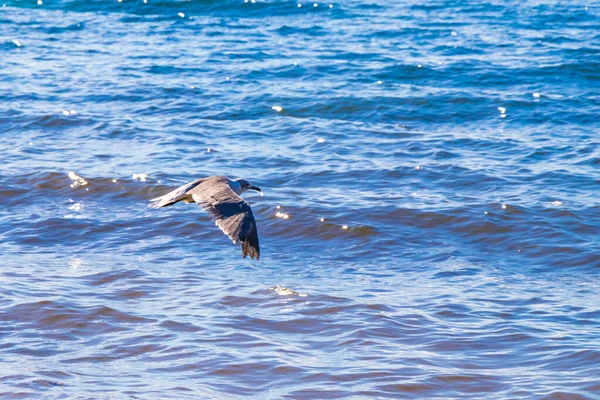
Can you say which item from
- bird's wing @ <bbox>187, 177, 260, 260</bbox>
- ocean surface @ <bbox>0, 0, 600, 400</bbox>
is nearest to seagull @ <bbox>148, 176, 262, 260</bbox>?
bird's wing @ <bbox>187, 177, 260, 260</bbox>

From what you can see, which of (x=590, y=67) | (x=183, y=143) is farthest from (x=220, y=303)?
(x=590, y=67)

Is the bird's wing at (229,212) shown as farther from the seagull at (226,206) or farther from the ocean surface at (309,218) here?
the ocean surface at (309,218)

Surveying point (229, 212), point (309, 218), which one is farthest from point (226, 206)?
point (309, 218)

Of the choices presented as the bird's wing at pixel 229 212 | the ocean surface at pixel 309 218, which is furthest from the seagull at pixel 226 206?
the ocean surface at pixel 309 218

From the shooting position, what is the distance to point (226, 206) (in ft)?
22.0

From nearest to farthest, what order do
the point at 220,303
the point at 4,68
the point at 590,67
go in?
the point at 220,303
the point at 590,67
the point at 4,68

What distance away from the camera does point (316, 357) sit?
6160 millimetres

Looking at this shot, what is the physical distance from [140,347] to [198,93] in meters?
8.94

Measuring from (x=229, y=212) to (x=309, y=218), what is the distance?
2.75 m

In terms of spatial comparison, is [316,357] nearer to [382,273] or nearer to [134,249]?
[382,273]

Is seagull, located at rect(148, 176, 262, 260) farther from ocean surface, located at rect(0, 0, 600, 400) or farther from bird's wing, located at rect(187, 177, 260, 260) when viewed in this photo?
ocean surface, located at rect(0, 0, 600, 400)

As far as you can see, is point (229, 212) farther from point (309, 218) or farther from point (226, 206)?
point (309, 218)

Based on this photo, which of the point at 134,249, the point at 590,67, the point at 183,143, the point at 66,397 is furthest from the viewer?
the point at 590,67

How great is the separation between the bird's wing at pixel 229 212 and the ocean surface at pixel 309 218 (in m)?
0.65
